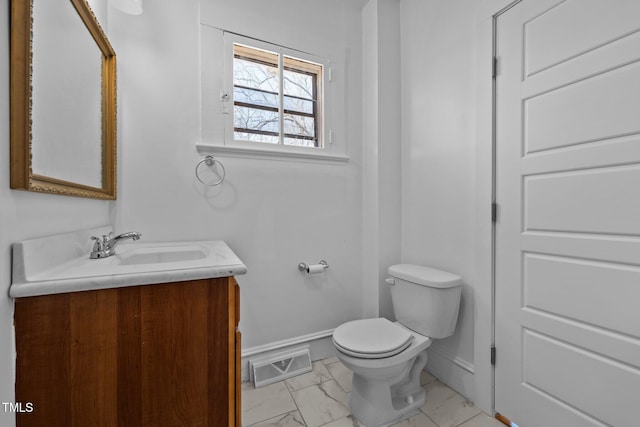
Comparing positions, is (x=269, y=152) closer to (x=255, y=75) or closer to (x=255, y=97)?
(x=255, y=97)

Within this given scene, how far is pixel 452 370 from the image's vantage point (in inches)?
64.4

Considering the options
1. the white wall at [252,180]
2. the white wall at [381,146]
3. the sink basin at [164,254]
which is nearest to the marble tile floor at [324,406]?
the white wall at [252,180]

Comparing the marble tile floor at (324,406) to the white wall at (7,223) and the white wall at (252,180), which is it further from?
the white wall at (7,223)

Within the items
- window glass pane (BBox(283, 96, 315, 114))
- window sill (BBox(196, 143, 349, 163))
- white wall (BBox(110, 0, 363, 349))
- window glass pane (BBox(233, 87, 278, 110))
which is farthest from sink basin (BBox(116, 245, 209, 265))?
window glass pane (BBox(283, 96, 315, 114))

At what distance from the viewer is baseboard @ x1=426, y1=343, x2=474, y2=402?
1.54 meters

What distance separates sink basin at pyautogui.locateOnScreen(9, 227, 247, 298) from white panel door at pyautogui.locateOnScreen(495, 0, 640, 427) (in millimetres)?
1293

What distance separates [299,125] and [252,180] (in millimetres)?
527

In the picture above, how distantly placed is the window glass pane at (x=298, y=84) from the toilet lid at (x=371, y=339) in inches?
60.6

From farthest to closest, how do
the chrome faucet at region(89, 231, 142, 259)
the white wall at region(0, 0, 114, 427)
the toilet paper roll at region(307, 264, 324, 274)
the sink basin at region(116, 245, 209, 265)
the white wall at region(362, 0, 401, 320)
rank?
1. the white wall at region(362, 0, 401, 320)
2. the toilet paper roll at region(307, 264, 324, 274)
3. the sink basin at region(116, 245, 209, 265)
4. the chrome faucet at region(89, 231, 142, 259)
5. the white wall at region(0, 0, 114, 427)

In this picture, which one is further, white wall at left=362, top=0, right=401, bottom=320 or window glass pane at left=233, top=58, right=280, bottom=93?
white wall at left=362, top=0, right=401, bottom=320

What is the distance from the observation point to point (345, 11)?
2.02 metres

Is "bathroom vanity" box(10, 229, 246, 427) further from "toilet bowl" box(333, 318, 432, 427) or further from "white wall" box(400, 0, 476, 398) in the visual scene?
"white wall" box(400, 0, 476, 398)

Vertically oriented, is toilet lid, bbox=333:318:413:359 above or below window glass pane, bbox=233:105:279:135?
below

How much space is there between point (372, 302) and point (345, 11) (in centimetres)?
214
